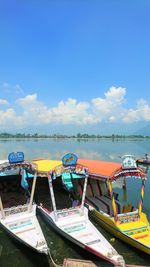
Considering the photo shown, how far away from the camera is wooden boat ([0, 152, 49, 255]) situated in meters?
10.9

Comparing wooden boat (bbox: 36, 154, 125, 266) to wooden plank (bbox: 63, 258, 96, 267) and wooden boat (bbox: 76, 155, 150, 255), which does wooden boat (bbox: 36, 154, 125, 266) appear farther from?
wooden boat (bbox: 76, 155, 150, 255)

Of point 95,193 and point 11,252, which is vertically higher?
point 95,193

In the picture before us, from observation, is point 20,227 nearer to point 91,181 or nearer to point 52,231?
point 52,231

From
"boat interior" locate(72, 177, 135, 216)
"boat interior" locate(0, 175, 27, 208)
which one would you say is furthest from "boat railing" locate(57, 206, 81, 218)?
"boat interior" locate(0, 175, 27, 208)

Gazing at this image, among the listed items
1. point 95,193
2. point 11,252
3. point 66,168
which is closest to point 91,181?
point 95,193

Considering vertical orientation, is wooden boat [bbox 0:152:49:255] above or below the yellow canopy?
below

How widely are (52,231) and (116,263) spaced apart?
Result: 17.9ft

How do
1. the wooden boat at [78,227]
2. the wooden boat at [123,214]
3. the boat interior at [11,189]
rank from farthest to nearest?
1. the boat interior at [11,189]
2. the wooden boat at [123,214]
3. the wooden boat at [78,227]

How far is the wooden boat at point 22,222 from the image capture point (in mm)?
10932

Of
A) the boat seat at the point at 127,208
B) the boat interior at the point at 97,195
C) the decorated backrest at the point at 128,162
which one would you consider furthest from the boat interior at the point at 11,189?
the decorated backrest at the point at 128,162

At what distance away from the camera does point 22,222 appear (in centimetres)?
1291

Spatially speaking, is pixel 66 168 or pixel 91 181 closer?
pixel 66 168

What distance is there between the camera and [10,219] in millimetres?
13008

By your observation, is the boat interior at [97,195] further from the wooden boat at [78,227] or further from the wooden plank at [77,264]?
the wooden plank at [77,264]
